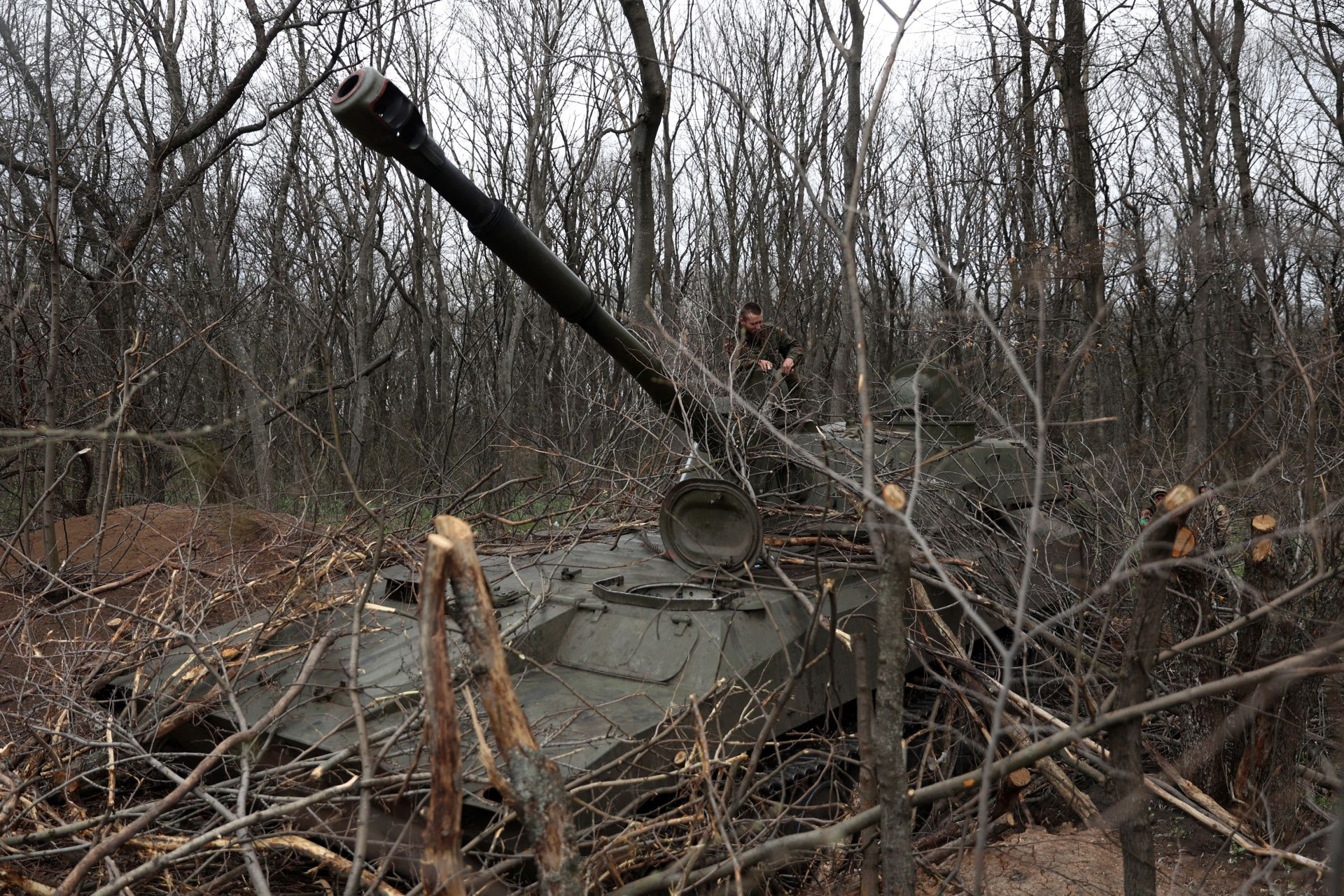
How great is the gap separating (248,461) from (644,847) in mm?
13658

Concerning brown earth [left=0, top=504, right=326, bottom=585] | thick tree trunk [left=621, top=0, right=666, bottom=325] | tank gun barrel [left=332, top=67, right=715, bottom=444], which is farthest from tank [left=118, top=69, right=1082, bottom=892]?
thick tree trunk [left=621, top=0, right=666, bottom=325]

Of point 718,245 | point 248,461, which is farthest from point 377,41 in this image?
point 718,245

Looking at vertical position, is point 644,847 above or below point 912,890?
below

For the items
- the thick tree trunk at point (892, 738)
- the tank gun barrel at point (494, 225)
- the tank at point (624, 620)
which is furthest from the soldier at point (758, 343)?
the thick tree trunk at point (892, 738)

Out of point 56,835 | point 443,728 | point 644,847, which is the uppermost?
point 443,728

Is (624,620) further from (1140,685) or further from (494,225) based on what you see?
(1140,685)

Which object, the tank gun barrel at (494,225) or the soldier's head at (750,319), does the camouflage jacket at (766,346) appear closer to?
the soldier's head at (750,319)

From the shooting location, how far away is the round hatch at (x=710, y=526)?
4.76 metres

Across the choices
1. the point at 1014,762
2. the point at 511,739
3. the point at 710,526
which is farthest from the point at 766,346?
the point at 511,739

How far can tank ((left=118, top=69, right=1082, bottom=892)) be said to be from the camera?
11.7 feet

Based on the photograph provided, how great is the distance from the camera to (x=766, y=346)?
6.83m

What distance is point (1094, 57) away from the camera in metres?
16.8

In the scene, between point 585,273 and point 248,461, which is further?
point 585,273

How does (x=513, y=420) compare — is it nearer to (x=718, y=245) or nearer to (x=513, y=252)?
(x=718, y=245)
